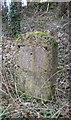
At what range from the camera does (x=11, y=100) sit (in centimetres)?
187

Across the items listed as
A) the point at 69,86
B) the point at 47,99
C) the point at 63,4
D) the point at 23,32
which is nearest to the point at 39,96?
the point at 47,99

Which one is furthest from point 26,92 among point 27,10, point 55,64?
point 27,10

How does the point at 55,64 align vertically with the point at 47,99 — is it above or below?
above

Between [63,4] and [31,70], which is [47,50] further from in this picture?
[63,4]

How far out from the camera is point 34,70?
190cm

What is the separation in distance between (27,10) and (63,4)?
0.62 ft

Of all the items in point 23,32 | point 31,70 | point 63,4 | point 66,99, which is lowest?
point 66,99

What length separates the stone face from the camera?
1.88m

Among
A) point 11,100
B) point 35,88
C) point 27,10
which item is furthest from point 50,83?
point 27,10

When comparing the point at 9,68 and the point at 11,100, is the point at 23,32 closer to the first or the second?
the point at 9,68

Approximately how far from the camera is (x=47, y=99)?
187 cm

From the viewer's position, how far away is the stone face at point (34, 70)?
6.18ft

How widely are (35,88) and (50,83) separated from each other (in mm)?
82

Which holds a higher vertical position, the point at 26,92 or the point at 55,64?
the point at 55,64
